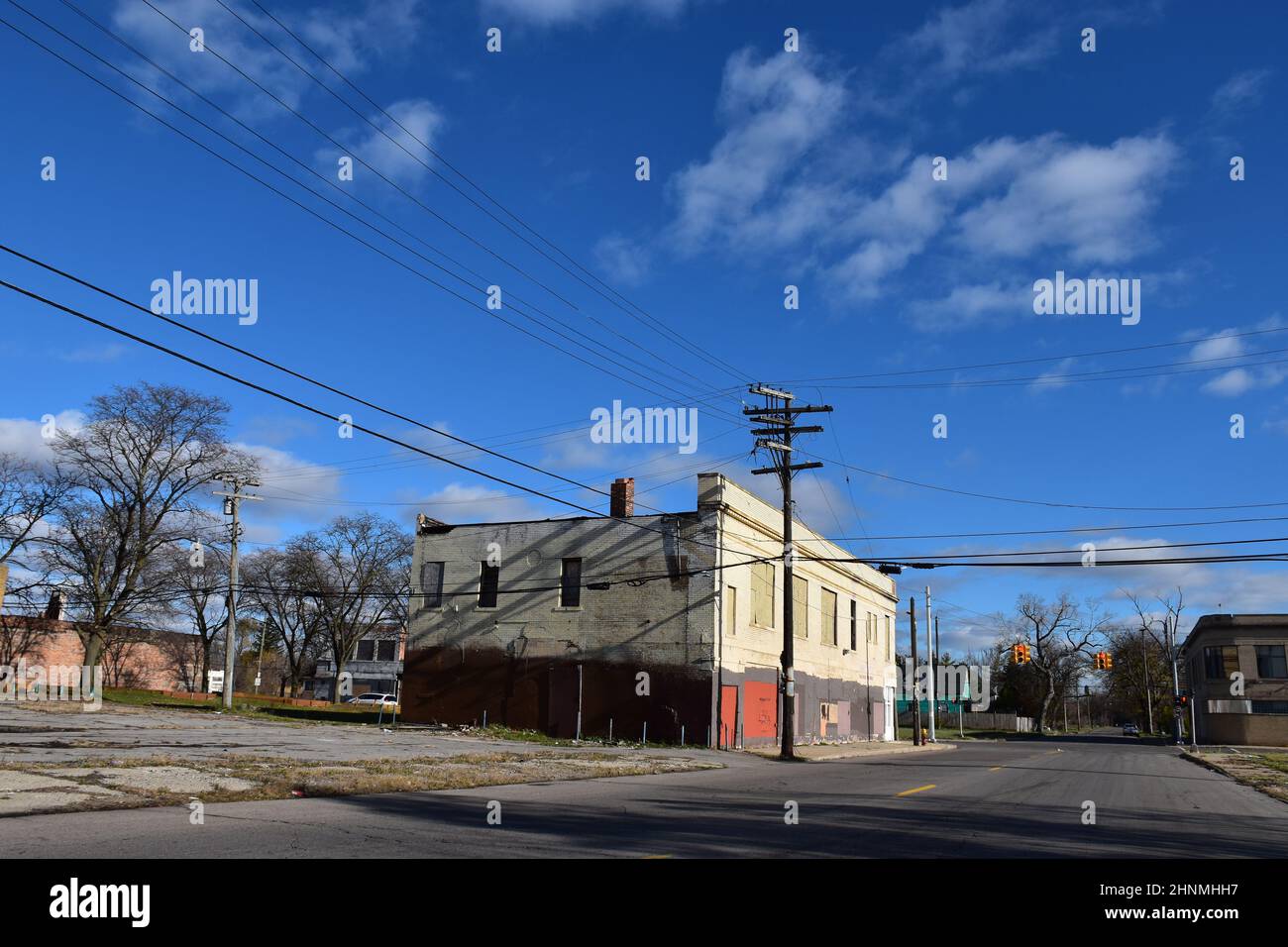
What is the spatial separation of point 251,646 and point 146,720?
230 feet

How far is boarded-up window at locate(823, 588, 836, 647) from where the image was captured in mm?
46031

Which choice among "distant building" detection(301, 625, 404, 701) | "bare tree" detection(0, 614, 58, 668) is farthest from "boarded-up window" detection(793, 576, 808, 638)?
"distant building" detection(301, 625, 404, 701)

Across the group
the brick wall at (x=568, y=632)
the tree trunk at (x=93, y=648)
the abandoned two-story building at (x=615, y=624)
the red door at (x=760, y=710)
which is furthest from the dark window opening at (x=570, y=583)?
the tree trunk at (x=93, y=648)

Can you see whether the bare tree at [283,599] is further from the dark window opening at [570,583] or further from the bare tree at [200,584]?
the dark window opening at [570,583]

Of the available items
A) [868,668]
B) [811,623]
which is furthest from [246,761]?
[868,668]

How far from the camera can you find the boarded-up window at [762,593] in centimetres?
3756

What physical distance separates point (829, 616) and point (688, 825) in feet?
118

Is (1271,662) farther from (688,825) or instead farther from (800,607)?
(688,825)

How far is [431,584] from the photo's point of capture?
1570 inches

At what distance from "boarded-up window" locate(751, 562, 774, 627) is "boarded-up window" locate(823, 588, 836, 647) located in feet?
24.7

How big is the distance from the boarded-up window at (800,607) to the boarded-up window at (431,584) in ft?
49.8

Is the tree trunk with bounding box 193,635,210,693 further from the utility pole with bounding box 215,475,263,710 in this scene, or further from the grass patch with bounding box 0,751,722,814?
the grass patch with bounding box 0,751,722,814
